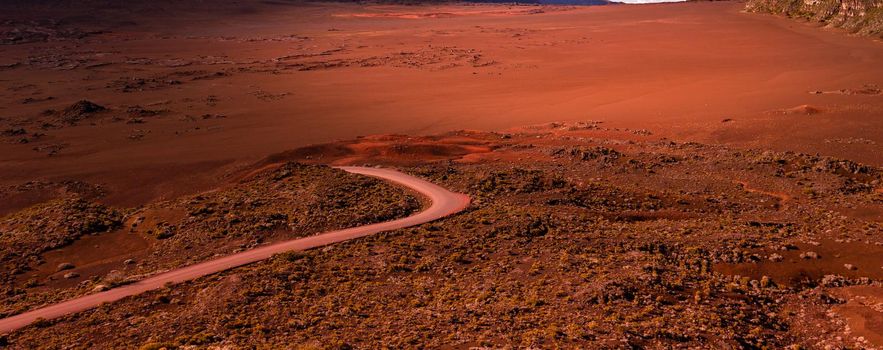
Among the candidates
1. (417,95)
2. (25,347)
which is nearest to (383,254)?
(25,347)

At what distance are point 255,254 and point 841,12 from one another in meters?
96.0

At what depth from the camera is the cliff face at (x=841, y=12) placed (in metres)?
76.1

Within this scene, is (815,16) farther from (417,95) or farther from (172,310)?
(172,310)

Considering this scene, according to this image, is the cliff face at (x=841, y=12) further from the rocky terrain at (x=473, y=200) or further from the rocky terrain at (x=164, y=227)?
the rocky terrain at (x=164, y=227)

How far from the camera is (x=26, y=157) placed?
4316 centimetres

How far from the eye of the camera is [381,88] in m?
66.9

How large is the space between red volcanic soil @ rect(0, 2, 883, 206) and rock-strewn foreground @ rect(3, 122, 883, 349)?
1059 cm

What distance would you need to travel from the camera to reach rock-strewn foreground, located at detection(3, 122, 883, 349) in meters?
16.2

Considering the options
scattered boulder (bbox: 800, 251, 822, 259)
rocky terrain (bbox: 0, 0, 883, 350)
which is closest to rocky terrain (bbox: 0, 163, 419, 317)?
rocky terrain (bbox: 0, 0, 883, 350)

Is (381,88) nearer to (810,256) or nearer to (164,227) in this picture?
(164,227)

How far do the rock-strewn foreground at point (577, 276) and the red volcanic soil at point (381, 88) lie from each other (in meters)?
10.6

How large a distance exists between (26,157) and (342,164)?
25159mm

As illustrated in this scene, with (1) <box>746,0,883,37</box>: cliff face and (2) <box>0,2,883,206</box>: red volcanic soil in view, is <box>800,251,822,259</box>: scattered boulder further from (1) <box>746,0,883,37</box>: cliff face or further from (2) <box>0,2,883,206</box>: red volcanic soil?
(1) <box>746,0,883,37</box>: cliff face

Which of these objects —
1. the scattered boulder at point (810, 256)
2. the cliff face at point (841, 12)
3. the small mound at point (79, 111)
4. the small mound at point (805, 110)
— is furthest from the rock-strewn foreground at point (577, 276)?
the cliff face at point (841, 12)
